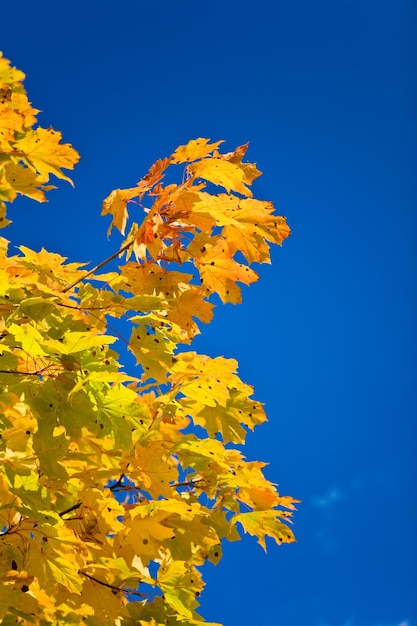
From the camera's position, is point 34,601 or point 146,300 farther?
point 34,601

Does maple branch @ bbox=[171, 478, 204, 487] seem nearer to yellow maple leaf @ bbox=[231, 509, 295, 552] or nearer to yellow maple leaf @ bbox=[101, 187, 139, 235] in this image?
yellow maple leaf @ bbox=[231, 509, 295, 552]

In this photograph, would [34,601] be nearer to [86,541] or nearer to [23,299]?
[86,541]

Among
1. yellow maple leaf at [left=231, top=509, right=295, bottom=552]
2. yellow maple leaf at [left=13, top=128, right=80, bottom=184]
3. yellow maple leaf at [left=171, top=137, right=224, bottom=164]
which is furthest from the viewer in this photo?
yellow maple leaf at [left=231, top=509, right=295, bottom=552]

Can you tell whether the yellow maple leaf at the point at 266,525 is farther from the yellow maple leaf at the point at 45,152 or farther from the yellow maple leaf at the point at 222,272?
the yellow maple leaf at the point at 45,152

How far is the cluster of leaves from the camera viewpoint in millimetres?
2365

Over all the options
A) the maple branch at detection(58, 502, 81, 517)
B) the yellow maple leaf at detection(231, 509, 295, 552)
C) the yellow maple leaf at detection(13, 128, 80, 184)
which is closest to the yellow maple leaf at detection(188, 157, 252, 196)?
the yellow maple leaf at detection(13, 128, 80, 184)

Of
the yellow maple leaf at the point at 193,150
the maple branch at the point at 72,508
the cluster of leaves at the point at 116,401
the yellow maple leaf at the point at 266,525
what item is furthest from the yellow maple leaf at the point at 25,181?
the yellow maple leaf at the point at 266,525

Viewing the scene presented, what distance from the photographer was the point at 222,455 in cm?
320

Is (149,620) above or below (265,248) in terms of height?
below

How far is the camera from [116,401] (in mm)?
2291

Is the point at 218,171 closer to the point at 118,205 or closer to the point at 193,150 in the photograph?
the point at 193,150

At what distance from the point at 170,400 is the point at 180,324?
41 cm

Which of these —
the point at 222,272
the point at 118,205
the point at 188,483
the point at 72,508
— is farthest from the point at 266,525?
the point at 118,205

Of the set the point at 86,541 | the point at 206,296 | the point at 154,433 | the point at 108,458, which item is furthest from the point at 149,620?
the point at 206,296
